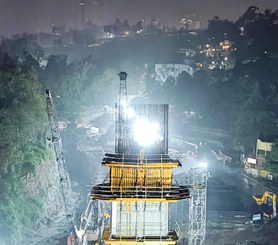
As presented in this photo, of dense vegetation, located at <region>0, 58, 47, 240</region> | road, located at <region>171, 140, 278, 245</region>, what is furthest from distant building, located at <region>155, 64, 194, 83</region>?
dense vegetation, located at <region>0, 58, 47, 240</region>

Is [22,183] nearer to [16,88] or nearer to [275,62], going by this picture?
[16,88]

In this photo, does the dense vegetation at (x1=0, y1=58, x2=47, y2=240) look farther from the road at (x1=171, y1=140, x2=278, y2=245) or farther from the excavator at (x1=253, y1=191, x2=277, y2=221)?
the excavator at (x1=253, y1=191, x2=277, y2=221)

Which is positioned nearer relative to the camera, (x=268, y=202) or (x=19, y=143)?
(x=268, y=202)

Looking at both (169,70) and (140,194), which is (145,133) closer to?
(140,194)

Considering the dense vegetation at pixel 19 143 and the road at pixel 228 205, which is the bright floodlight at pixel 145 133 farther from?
the dense vegetation at pixel 19 143

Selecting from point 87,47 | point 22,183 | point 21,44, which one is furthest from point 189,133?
point 87,47

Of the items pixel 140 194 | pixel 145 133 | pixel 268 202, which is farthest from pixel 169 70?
pixel 140 194

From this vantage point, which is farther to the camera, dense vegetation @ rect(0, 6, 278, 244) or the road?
dense vegetation @ rect(0, 6, 278, 244)

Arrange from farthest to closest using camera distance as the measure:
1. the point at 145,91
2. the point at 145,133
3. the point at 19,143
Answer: the point at 145,91, the point at 19,143, the point at 145,133
